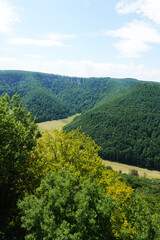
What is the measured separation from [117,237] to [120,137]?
164 metres

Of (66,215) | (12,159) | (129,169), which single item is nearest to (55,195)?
(66,215)

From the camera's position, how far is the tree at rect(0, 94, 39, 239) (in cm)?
2105

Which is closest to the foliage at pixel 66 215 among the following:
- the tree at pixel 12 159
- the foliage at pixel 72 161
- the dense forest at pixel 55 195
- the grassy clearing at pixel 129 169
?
the dense forest at pixel 55 195

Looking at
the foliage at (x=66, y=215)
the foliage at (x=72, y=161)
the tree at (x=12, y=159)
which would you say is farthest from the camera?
the foliage at (x=72, y=161)

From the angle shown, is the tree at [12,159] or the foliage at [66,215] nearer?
the foliage at [66,215]

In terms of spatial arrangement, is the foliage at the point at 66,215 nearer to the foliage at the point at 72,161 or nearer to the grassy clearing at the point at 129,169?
the foliage at the point at 72,161

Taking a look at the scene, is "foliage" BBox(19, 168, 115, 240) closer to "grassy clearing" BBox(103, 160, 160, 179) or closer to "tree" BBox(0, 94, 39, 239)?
"tree" BBox(0, 94, 39, 239)

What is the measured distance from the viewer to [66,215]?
16219 mm

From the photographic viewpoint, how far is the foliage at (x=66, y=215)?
15.5 meters

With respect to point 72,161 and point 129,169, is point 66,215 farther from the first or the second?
point 129,169

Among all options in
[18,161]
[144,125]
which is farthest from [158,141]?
[18,161]

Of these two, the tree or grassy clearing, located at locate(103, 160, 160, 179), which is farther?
grassy clearing, located at locate(103, 160, 160, 179)

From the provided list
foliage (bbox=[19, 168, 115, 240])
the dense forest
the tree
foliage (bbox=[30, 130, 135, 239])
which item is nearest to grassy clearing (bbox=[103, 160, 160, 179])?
foliage (bbox=[30, 130, 135, 239])

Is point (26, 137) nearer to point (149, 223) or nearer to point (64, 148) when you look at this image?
point (64, 148)
